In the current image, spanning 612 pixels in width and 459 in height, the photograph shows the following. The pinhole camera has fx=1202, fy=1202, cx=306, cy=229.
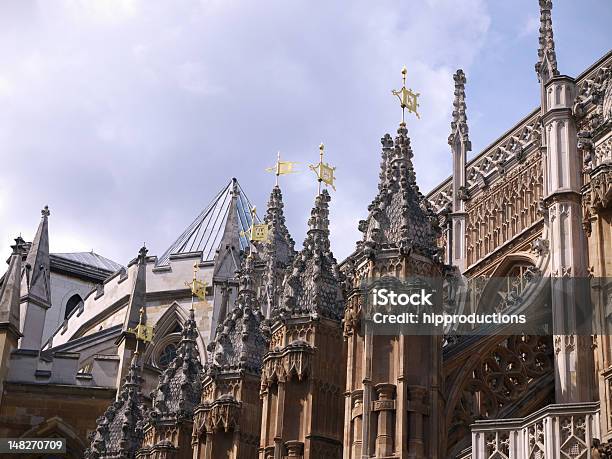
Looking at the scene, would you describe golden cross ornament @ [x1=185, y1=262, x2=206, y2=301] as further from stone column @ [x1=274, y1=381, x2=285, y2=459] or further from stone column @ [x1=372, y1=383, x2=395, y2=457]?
stone column @ [x1=372, y1=383, x2=395, y2=457]

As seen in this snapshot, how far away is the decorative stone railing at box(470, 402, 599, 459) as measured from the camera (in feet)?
46.0

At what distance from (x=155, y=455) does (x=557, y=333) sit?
34.8 feet

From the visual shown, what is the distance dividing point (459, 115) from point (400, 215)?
10.3 m

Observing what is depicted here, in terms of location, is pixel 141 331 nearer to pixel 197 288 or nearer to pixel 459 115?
pixel 197 288

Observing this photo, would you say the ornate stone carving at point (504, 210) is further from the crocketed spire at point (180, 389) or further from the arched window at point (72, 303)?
the arched window at point (72, 303)

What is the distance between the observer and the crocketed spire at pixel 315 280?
21.3 metres

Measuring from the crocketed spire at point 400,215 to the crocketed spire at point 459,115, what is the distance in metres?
8.19

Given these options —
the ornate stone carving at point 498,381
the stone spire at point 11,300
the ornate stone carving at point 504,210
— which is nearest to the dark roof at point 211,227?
the stone spire at point 11,300

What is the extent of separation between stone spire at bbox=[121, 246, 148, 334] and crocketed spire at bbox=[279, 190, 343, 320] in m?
13.0

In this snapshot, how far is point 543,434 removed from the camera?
14375mm

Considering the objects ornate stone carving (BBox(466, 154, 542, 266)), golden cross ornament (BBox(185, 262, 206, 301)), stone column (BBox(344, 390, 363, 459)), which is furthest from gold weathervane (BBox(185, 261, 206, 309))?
stone column (BBox(344, 390, 363, 459))

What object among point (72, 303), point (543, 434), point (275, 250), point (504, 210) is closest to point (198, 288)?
point (275, 250)

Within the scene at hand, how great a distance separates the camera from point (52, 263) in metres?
55.4

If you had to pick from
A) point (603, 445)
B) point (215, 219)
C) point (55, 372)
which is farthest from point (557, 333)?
point (215, 219)
